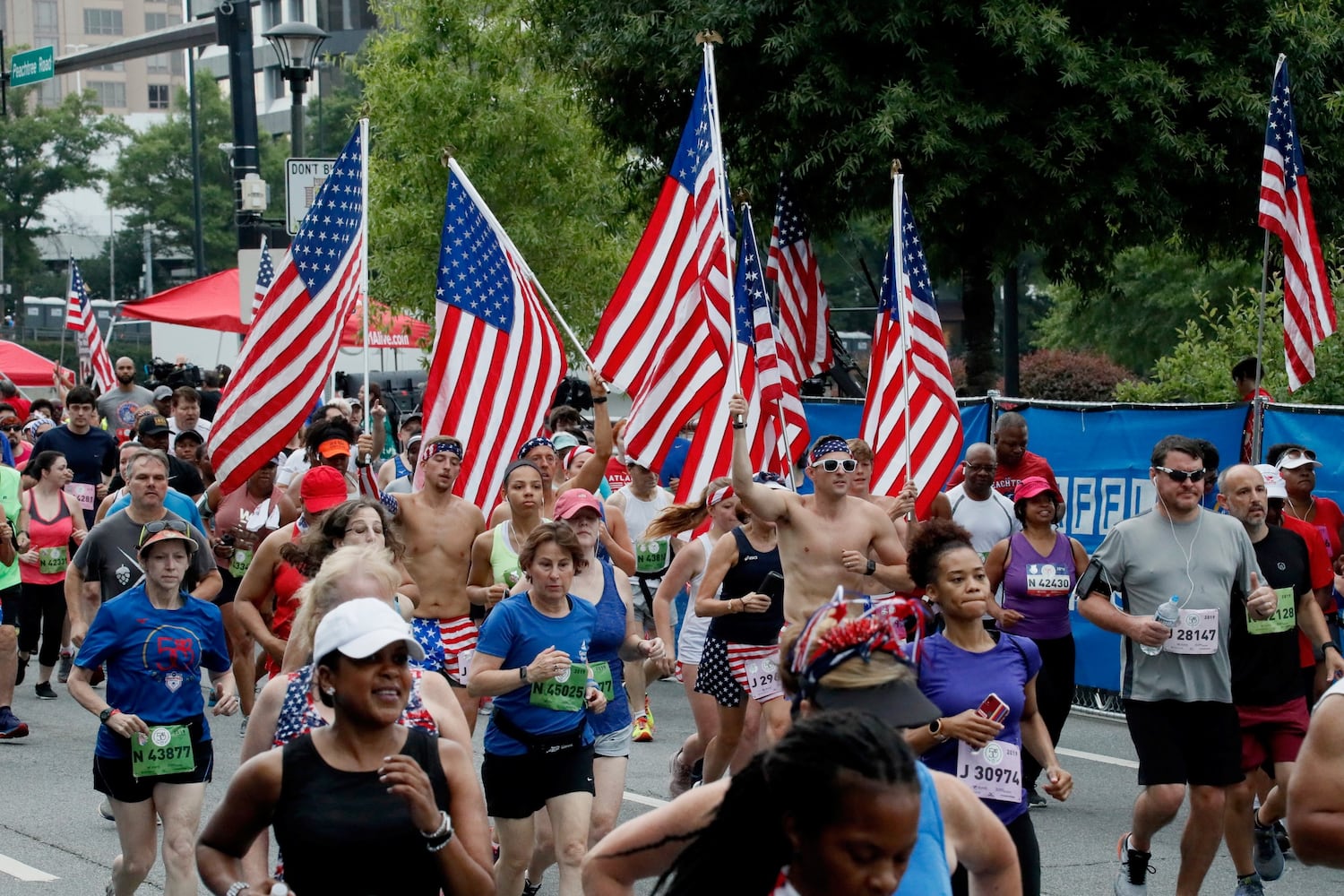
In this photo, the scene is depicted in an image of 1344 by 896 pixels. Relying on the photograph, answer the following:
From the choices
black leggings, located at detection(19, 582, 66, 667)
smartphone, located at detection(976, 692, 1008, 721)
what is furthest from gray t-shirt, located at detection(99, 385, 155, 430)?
smartphone, located at detection(976, 692, 1008, 721)

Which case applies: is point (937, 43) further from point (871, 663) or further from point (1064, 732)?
point (871, 663)

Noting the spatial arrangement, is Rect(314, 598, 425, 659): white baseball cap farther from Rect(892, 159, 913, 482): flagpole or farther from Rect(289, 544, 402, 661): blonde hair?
Rect(892, 159, 913, 482): flagpole

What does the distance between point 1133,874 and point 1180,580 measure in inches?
46.7

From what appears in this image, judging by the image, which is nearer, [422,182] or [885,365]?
[885,365]

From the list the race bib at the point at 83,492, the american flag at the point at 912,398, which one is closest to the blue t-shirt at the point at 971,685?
the american flag at the point at 912,398

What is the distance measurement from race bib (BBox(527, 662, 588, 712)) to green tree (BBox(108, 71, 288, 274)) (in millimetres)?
64030

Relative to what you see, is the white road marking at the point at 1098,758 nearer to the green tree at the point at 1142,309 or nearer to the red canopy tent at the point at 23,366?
the green tree at the point at 1142,309

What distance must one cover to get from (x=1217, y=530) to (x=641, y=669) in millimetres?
4367

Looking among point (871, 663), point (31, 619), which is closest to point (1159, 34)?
point (31, 619)

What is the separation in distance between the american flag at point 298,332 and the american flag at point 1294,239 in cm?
537

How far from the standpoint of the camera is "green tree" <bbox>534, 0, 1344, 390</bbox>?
14906 mm

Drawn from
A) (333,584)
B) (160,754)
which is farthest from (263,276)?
(333,584)

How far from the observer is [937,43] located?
15.4 m

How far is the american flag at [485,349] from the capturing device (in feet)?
33.8
